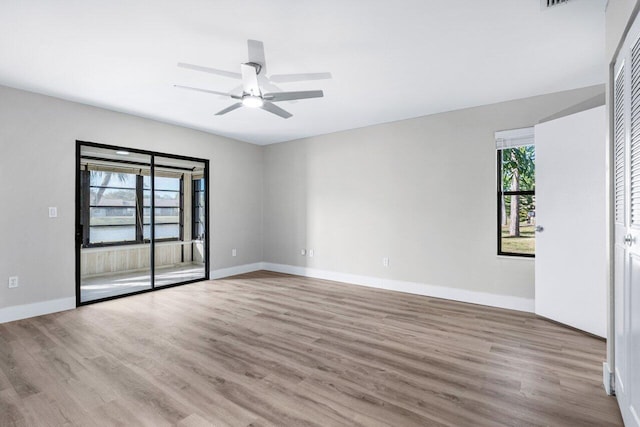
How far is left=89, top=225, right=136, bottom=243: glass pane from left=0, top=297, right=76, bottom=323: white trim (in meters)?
1.61

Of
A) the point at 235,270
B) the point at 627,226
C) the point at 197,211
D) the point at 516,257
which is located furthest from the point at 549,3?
the point at 197,211

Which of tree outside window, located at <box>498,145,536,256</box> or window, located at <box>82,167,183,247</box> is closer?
tree outside window, located at <box>498,145,536,256</box>

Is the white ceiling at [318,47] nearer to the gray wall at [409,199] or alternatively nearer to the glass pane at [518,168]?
the gray wall at [409,199]

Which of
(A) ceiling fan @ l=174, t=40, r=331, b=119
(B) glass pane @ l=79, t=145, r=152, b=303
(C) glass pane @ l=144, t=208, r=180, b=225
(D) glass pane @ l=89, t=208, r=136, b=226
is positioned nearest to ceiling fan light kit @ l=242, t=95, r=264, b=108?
(A) ceiling fan @ l=174, t=40, r=331, b=119

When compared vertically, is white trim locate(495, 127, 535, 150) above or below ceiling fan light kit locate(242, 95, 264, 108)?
below

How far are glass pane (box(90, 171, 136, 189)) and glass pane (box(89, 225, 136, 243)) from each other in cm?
74

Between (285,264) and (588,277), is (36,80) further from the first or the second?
(588,277)

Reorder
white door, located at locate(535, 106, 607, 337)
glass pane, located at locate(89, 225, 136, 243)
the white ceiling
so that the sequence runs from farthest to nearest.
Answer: glass pane, located at locate(89, 225, 136, 243) < white door, located at locate(535, 106, 607, 337) < the white ceiling

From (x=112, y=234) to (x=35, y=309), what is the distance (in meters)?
1.91

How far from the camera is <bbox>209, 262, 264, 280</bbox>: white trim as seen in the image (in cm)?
555

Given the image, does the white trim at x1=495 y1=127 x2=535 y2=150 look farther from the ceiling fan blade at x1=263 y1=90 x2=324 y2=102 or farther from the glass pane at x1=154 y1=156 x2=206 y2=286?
the glass pane at x1=154 y1=156 x2=206 y2=286

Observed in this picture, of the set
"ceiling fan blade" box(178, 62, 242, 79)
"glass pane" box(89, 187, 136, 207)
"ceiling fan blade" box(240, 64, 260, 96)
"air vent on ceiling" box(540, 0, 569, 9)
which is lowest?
"glass pane" box(89, 187, 136, 207)

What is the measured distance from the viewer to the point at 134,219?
A: 5531 millimetres

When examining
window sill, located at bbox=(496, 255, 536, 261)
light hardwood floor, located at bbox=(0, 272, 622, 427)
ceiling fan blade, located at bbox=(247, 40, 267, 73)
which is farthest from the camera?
window sill, located at bbox=(496, 255, 536, 261)
